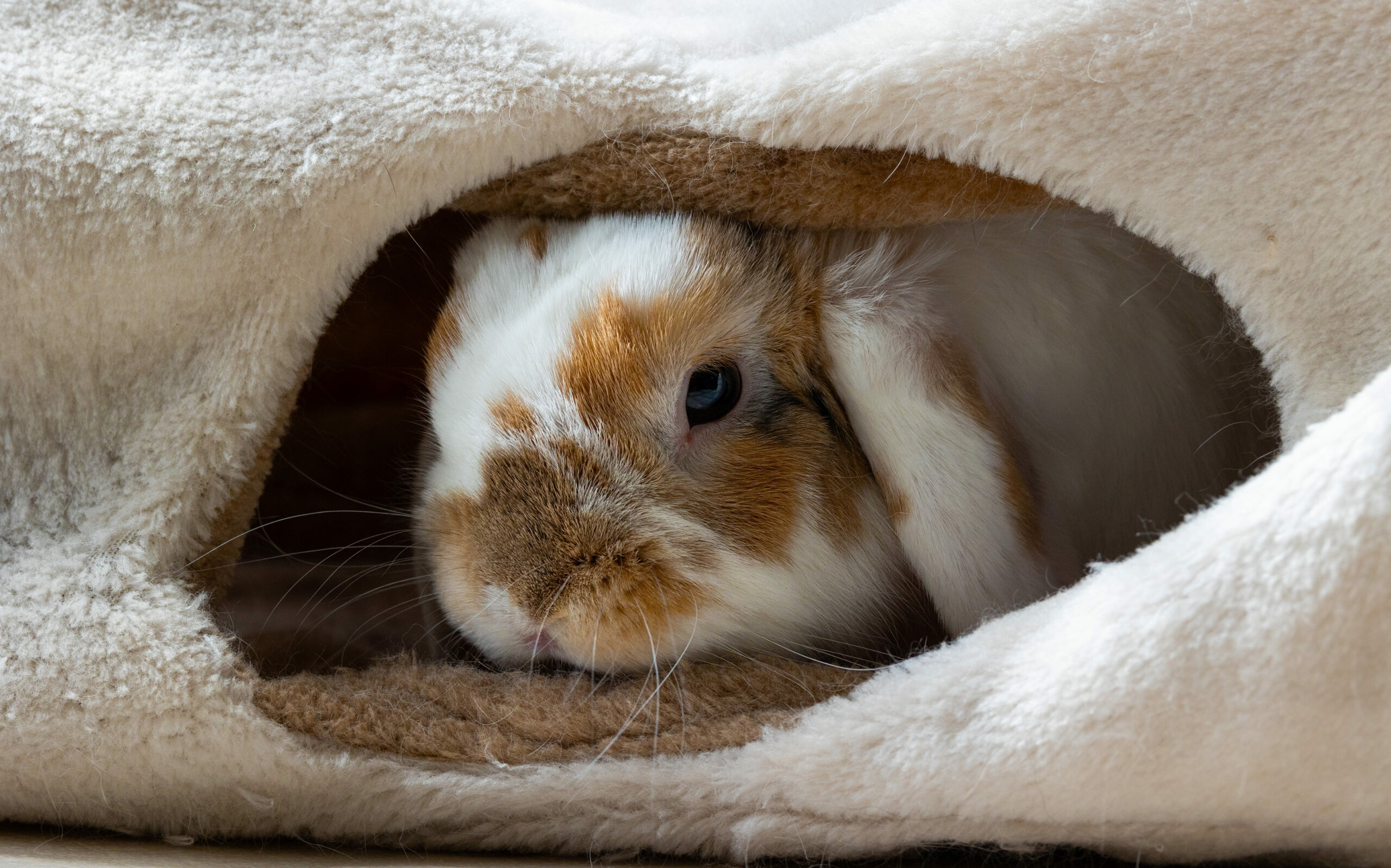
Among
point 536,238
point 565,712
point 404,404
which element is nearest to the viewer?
point 565,712

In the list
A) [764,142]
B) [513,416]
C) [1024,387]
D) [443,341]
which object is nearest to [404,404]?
[443,341]

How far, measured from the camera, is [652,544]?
0.99 m

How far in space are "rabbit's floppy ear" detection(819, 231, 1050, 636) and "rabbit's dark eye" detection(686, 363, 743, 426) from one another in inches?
4.8

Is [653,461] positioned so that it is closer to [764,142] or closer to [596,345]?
[596,345]

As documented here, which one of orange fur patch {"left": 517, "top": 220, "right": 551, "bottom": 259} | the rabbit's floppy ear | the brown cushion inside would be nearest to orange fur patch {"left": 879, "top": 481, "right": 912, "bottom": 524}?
the rabbit's floppy ear

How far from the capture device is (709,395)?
1.04m

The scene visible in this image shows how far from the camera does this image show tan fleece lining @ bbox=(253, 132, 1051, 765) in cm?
98

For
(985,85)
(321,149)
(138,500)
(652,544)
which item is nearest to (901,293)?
(985,85)

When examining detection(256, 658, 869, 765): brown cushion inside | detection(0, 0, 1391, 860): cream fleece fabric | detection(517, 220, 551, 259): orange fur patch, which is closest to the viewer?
detection(0, 0, 1391, 860): cream fleece fabric

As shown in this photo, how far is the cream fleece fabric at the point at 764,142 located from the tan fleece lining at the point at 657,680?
2 centimetres

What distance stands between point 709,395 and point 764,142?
257 mm

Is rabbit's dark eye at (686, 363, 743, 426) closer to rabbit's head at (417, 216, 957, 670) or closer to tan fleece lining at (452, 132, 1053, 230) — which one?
rabbit's head at (417, 216, 957, 670)

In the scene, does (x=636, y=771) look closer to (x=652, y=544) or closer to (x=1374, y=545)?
(x=652, y=544)

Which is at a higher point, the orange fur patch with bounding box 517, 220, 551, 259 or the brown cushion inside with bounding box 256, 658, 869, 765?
the orange fur patch with bounding box 517, 220, 551, 259
